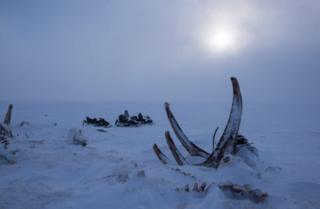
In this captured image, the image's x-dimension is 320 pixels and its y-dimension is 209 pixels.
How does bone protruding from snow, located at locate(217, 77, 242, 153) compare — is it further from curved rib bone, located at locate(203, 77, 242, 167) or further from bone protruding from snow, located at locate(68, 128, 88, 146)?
bone protruding from snow, located at locate(68, 128, 88, 146)

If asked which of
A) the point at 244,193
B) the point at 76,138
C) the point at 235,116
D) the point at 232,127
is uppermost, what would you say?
the point at 235,116

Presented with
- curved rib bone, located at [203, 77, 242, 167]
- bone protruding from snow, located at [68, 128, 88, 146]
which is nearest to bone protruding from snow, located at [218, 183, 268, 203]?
curved rib bone, located at [203, 77, 242, 167]

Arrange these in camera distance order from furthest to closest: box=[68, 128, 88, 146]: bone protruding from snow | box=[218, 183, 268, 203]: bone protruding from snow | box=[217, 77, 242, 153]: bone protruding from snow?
box=[68, 128, 88, 146]: bone protruding from snow < box=[217, 77, 242, 153]: bone protruding from snow < box=[218, 183, 268, 203]: bone protruding from snow

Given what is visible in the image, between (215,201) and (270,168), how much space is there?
5.45ft

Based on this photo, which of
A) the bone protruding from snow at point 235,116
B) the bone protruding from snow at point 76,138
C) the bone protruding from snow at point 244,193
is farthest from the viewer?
the bone protruding from snow at point 76,138

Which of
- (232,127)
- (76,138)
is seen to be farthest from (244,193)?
(76,138)

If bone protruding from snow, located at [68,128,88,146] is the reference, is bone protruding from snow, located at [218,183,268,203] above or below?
below

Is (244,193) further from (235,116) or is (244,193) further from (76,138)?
(76,138)

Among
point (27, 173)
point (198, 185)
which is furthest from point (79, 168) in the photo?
point (198, 185)

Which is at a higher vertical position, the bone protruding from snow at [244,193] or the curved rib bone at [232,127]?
the curved rib bone at [232,127]

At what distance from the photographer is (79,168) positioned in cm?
387

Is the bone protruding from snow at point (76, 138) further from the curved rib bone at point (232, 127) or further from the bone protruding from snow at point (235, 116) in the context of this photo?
the bone protruding from snow at point (235, 116)

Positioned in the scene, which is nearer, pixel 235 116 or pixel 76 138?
pixel 235 116

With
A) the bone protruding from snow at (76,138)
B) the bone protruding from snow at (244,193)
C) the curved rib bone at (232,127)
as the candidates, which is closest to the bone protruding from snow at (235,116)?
the curved rib bone at (232,127)
